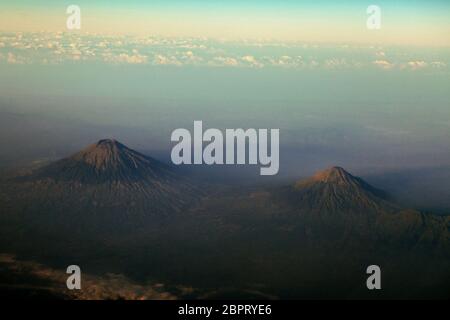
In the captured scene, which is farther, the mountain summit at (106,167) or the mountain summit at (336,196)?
the mountain summit at (106,167)

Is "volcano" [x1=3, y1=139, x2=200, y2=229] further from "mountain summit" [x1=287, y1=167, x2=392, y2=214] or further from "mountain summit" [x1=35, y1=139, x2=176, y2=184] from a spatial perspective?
"mountain summit" [x1=287, y1=167, x2=392, y2=214]

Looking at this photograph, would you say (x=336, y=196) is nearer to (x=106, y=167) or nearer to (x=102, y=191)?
(x=102, y=191)

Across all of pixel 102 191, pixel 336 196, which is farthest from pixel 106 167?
pixel 336 196

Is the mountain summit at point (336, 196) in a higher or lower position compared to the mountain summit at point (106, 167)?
lower

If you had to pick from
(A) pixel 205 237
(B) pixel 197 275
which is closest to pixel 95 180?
(A) pixel 205 237

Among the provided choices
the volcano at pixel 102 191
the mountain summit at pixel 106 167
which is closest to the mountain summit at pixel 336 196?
the volcano at pixel 102 191

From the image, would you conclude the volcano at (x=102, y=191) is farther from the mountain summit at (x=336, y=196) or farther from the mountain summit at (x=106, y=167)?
the mountain summit at (x=336, y=196)

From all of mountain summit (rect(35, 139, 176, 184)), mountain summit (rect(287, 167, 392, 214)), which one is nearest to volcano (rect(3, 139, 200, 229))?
mountain summit (rect(35, 139, 176, 184))

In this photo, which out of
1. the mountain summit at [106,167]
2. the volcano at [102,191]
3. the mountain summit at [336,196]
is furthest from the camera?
the mountain summit at [106,167]

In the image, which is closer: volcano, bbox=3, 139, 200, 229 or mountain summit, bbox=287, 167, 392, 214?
volcano, bbox=3, 139, 200, 229

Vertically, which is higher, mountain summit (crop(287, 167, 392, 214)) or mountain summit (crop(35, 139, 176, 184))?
mountain summit (crop(35, 139, 176, 184))
